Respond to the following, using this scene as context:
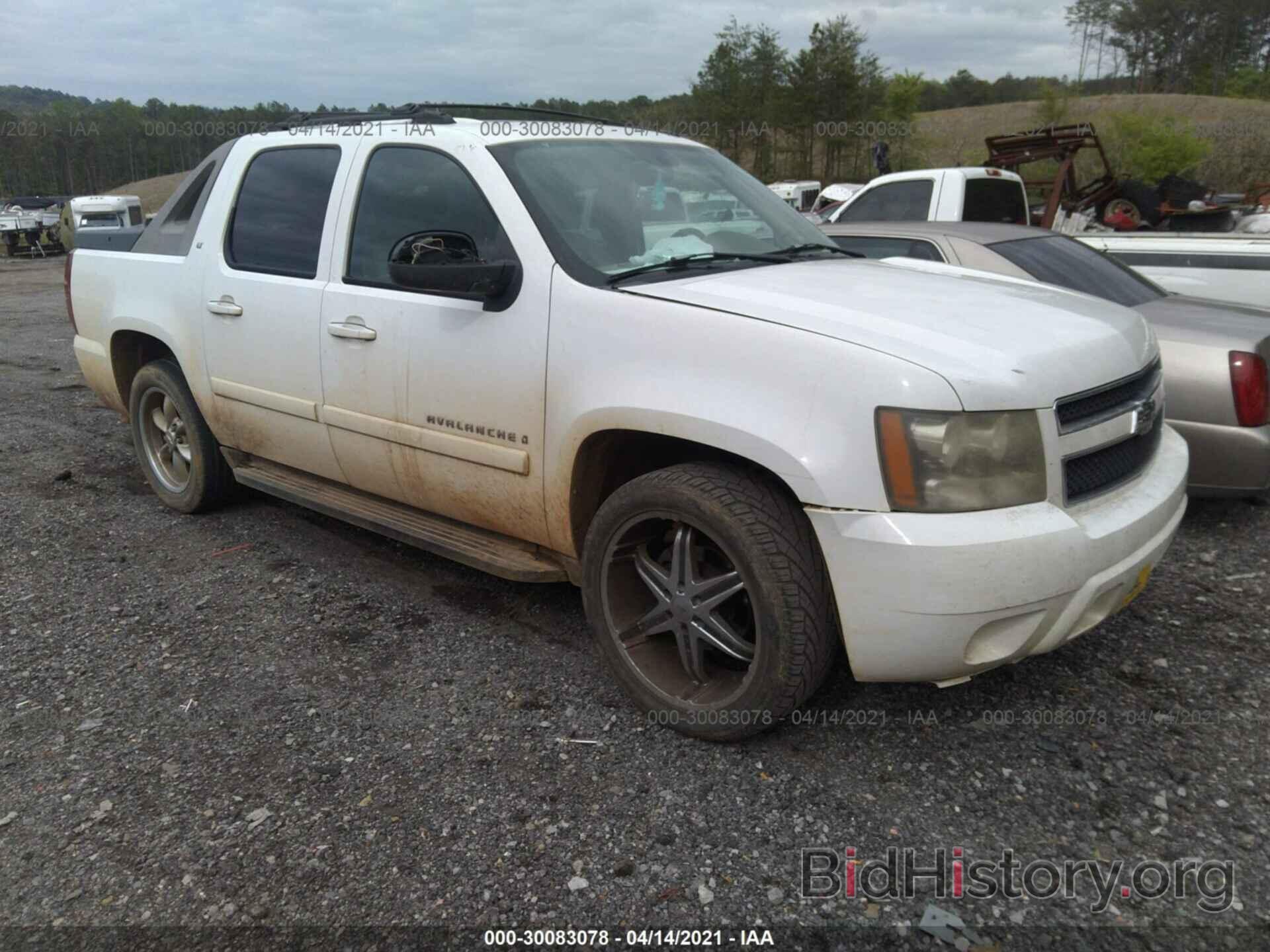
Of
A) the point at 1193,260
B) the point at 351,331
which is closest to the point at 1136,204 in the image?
the point at 1193,260

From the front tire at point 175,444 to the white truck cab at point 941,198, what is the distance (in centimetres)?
558

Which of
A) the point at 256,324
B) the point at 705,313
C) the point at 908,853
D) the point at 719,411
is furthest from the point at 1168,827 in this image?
the point at 256,324

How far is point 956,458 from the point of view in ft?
7.73

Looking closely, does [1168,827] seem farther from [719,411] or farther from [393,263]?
[393,263]

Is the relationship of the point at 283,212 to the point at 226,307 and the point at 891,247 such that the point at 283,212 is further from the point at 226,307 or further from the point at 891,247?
the point at 891,247

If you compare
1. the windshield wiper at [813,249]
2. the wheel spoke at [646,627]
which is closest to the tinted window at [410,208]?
the windshield wiper at [813,249]

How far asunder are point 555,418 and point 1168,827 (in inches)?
80.7

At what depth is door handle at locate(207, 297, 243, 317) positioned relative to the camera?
413 cm

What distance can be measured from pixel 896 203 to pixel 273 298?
597 cm

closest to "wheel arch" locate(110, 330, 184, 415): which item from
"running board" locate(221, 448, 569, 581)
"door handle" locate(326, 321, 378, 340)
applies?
"running board" locate(221, 448, 569, 581)

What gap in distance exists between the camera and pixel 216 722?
120 inches

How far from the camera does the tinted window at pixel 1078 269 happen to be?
5.07 metres

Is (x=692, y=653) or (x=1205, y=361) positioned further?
(x=1205, y=361)

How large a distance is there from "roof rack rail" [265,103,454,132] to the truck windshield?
0.44m
